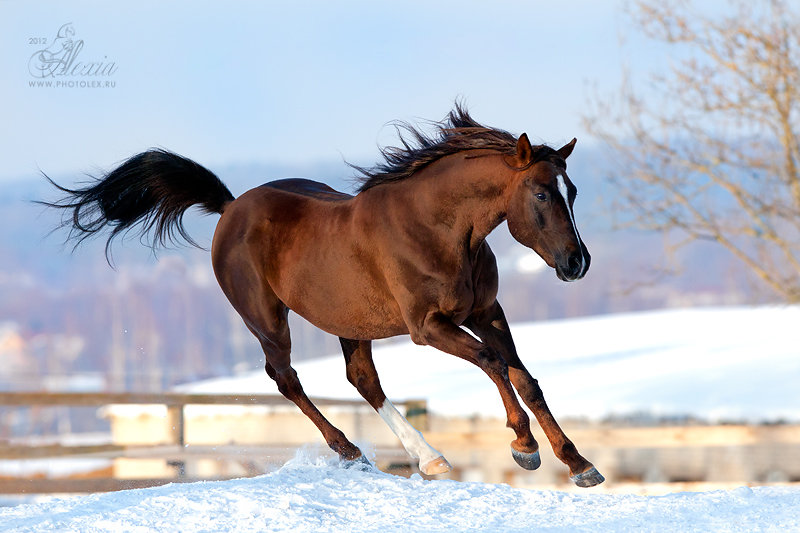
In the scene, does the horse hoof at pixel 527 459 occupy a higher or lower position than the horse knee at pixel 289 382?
lower

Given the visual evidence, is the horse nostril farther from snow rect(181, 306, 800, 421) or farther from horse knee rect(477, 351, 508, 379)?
snow rect(181, 306, 800, 421)

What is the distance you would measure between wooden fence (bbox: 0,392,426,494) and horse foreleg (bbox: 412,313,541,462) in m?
4.12

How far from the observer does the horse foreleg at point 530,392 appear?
3.55m

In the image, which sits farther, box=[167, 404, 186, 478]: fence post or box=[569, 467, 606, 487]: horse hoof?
box=[167, 404, 186, 478]: fence post

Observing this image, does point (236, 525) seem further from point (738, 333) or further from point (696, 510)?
point (738, 333)

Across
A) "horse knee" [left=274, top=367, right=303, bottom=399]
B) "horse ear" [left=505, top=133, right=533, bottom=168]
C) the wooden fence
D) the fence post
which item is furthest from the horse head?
the fence post

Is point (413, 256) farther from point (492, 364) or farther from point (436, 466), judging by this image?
point (436, 466)

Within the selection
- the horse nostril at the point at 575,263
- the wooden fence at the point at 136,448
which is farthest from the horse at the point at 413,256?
the wooden fence at the point at 136,448

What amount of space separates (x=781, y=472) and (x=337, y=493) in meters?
7.15

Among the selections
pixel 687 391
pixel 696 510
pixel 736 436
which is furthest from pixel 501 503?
pixel 687 391

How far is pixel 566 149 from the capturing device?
145 inches

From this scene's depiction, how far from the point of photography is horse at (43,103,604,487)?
3.53 metres

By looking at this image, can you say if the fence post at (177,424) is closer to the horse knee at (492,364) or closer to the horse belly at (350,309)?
the horse belly at (350,309)

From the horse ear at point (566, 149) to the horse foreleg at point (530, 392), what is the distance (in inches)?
28.1
